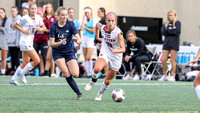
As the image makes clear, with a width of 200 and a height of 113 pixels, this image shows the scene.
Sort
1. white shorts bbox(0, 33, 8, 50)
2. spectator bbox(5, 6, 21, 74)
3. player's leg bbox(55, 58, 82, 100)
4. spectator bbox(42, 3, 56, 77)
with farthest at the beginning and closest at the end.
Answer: white shorts bbox(0, 33, 8, 50)
spectator bbox(5, 6, 21, 74)
spectator bbox(42, 3, 56, 77)
player's leg bbox(55, 58, 82, 100)

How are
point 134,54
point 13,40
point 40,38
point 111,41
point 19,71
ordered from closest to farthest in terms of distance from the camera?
point 111,41, point 19,71, point 40,38, point 134,54, point 13,40

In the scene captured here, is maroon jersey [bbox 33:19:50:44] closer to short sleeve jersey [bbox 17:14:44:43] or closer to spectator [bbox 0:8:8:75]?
spectator [bbox 0:8:8:75]

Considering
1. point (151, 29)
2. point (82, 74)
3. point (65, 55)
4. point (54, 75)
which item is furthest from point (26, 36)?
point (151, 29)

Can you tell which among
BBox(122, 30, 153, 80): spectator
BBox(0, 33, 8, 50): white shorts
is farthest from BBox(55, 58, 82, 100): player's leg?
BBox(0, 33, 8, 50): white shorts

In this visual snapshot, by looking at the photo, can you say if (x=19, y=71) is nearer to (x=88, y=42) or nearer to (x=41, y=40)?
(x=41, y=40)

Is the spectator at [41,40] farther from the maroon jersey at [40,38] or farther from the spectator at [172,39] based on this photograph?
the spectator at [172,39]

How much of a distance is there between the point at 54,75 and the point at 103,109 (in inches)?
380

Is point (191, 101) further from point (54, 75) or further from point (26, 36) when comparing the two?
point (54, 75)

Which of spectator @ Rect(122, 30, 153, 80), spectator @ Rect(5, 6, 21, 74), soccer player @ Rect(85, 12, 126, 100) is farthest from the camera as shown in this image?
spectator @ Rect(5, 6, 21, 74)

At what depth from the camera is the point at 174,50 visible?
15.4m

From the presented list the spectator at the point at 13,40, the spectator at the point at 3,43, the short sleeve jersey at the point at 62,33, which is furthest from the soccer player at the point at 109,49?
the spectator at the point at 3,43

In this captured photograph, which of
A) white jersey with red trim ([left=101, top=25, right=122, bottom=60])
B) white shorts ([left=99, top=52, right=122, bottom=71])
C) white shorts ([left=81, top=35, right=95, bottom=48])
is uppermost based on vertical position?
white jersey with red trim ([left=101, top=25, right=122, bottom=60])

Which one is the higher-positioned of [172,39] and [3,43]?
[172,39]

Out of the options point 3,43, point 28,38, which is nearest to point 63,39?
point 28,38
